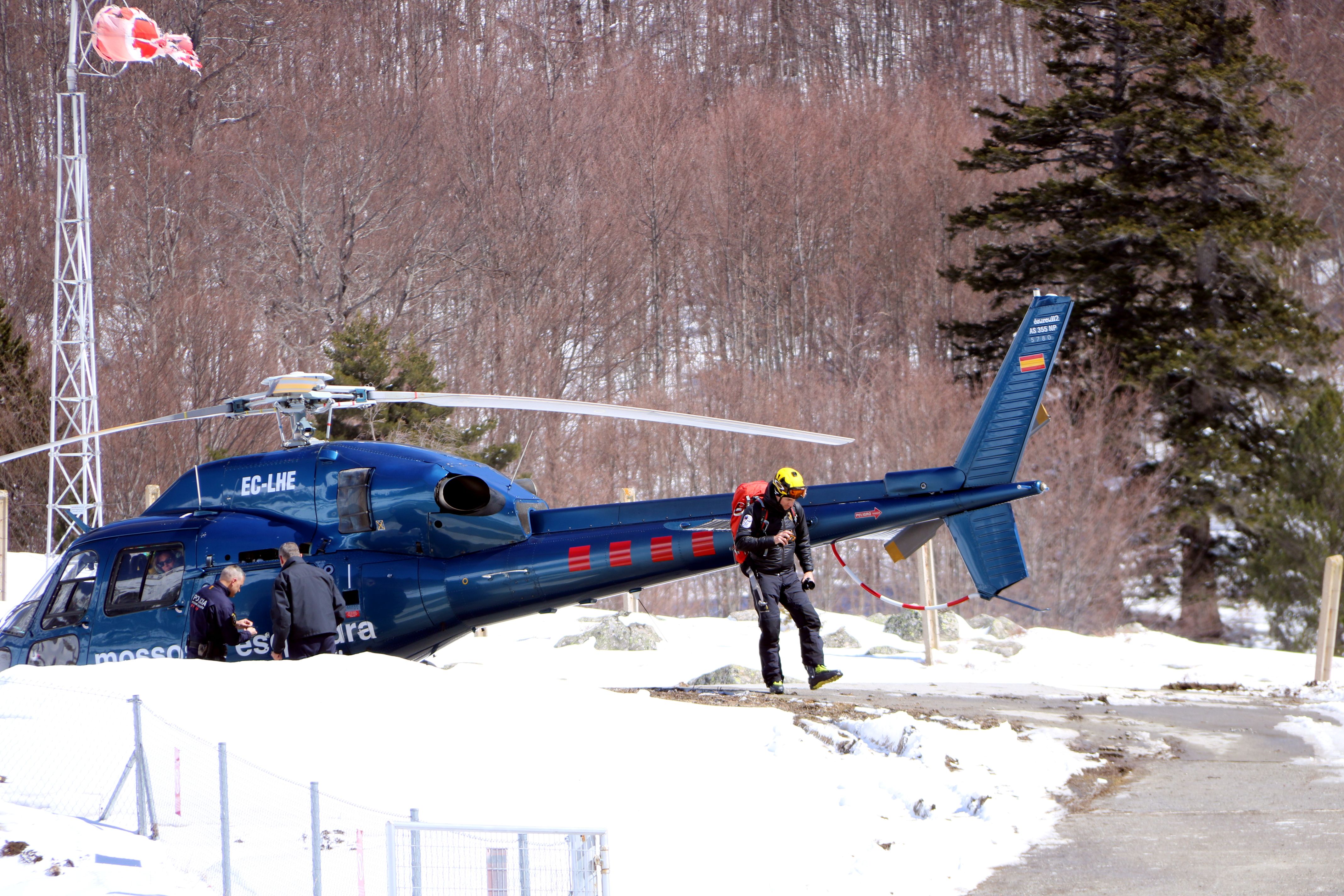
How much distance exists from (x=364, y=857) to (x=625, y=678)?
7589 mm

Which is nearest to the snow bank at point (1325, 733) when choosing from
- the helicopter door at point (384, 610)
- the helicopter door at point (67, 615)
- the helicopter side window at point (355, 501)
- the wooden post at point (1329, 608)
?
the wooden post at point (1329, 608)

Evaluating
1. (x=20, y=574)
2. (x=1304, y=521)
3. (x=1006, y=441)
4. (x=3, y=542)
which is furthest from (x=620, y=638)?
(x=1304, y=521)

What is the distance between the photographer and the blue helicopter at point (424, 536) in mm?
10008

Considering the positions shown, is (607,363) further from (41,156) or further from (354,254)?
(41,156)

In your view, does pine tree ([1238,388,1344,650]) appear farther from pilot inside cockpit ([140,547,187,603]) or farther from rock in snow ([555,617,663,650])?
pilot inside cockpit ([140,547,187,603])

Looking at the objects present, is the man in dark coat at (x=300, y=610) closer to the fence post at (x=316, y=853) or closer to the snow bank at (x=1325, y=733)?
the fence post at (x=316, y=853)

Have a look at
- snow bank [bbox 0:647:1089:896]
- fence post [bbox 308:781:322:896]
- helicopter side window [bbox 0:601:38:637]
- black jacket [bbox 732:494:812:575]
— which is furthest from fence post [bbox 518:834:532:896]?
helicopter side window [bbox 0:601:38:637]

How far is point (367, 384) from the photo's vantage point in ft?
89.8

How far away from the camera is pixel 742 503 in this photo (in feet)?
32.6

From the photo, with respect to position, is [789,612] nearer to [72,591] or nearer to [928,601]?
[928,601]

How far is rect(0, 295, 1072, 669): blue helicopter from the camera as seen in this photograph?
10008 mm

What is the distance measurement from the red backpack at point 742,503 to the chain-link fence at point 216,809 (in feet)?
12.1

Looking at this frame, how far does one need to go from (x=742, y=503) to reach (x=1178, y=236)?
21535 mm

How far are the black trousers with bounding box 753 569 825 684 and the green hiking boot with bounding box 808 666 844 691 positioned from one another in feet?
0.14
